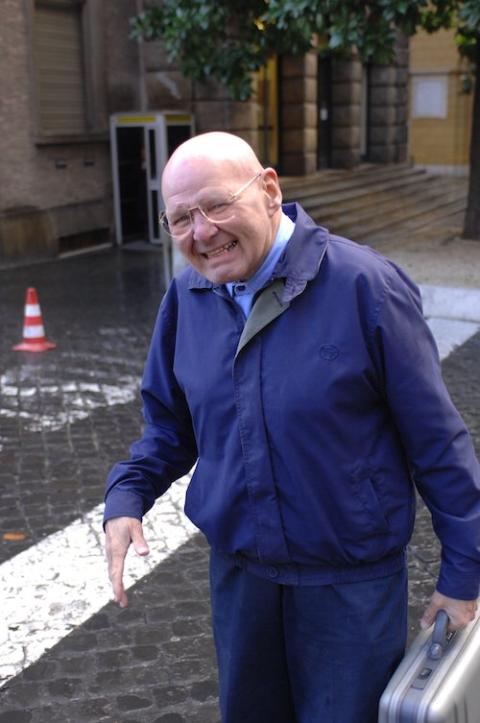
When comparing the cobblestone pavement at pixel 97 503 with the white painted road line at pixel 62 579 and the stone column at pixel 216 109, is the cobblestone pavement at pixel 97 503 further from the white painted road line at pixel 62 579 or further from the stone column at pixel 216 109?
the stone column at pixel 216 109

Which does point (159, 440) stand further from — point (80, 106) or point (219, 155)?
point (80, 106)

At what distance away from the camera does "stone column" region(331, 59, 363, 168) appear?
786 inches

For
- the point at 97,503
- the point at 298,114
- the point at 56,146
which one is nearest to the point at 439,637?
the point at 97,503

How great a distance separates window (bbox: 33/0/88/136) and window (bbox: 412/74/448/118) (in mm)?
14560

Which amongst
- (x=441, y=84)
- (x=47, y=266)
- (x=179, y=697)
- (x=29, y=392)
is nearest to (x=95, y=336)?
(x=29, y=392)

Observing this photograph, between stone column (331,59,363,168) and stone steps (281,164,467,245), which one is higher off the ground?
stone column (331,59,363,168)

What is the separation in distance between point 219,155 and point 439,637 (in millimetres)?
1100

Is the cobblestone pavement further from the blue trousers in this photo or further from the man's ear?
the man's ear

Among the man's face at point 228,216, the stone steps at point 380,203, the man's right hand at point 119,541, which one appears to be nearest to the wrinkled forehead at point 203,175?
the man's face at point 228,216

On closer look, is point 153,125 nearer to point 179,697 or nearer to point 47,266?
point 47,266

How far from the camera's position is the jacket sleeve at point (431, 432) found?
197 cm

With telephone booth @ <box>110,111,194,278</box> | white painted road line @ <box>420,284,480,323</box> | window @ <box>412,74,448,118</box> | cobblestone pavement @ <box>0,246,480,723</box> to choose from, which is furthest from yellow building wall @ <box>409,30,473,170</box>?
cobblestone pavement @ <box>0,246,480,723</box>

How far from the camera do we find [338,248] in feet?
6.77

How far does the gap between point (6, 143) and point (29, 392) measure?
693cm
